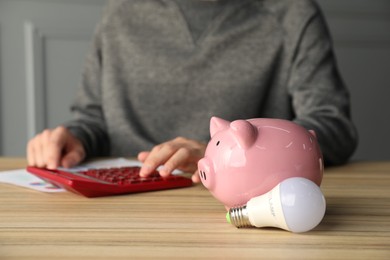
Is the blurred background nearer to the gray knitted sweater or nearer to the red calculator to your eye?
the gray knitted sweater

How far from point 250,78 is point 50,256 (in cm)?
83

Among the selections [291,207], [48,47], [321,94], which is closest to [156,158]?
[291,207]

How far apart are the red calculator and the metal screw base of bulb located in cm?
19

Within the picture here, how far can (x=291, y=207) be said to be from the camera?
0.42m

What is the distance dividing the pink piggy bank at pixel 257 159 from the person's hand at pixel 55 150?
1.32ft

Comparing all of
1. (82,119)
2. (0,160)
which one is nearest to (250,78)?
(82,119)

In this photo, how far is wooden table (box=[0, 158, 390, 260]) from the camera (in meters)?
0.40

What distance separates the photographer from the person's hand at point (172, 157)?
683 mm

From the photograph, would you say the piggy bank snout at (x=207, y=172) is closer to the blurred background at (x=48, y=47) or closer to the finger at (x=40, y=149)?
the finger at (x=40, y=149)

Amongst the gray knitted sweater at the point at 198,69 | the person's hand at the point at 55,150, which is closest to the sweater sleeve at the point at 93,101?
the gray knitted sweater at the point at 198,69

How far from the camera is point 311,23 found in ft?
3.74

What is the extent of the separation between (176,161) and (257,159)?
9.7 inches

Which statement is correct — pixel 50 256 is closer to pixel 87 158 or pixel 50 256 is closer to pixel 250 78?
pixel 87 158

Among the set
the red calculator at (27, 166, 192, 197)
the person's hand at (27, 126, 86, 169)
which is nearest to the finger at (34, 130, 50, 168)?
the person's hand at (27, 126, 86, 169)
